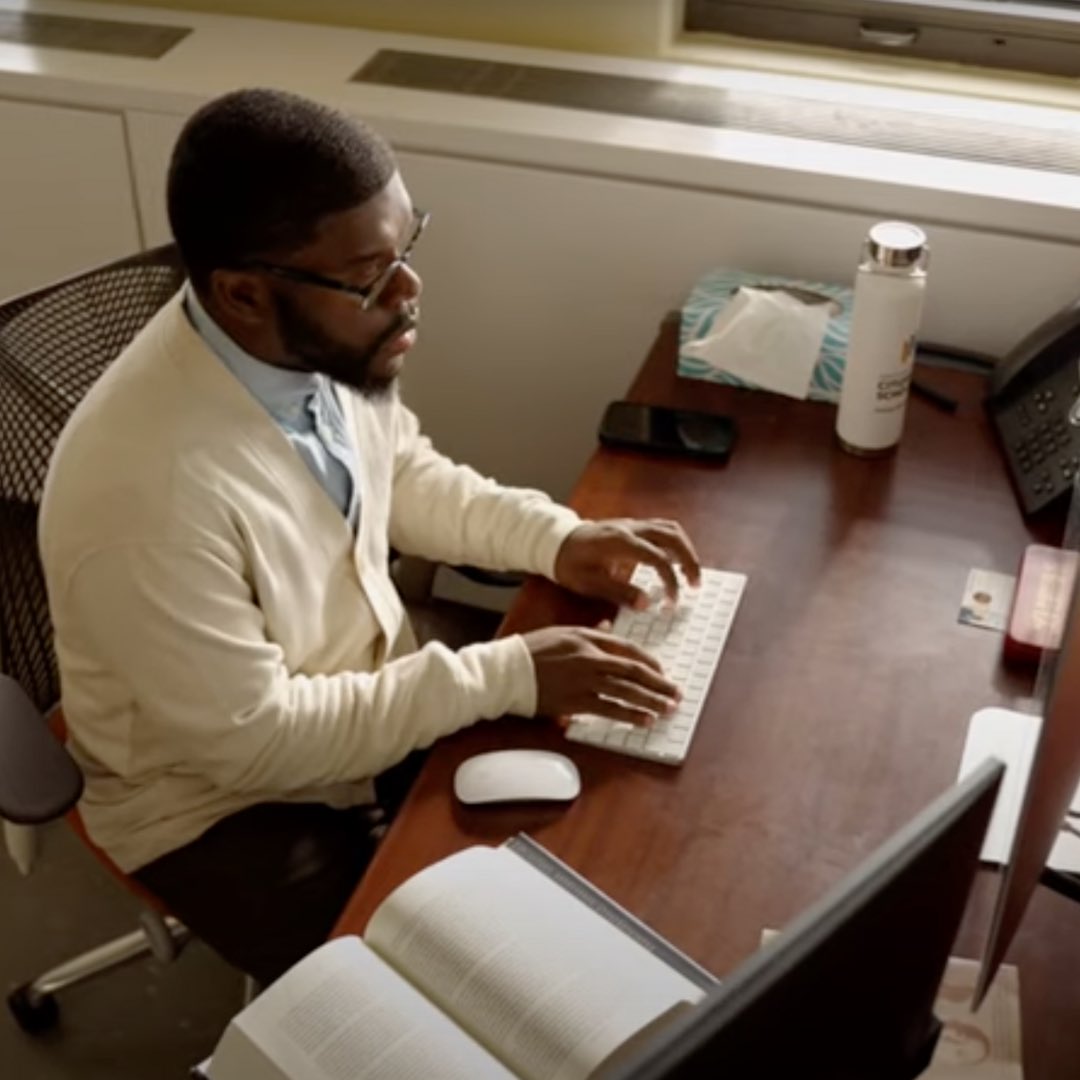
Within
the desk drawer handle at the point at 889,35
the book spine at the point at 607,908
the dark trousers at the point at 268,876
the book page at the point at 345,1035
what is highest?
the desk drawer handle at the point at 889,35

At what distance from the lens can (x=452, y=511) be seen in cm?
178

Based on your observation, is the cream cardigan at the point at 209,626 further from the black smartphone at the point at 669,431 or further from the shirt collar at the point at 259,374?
the black smartphone at the point at 669,431

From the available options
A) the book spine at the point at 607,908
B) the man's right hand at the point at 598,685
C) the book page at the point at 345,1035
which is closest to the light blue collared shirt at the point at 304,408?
the man's right hand at the point at 598,685

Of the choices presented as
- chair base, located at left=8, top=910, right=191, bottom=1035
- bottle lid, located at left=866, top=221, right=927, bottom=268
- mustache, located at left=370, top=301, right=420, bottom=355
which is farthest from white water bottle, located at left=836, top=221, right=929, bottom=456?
chair base, located at left=8, top=910, right=191, bottom=1035

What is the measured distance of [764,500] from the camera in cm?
172

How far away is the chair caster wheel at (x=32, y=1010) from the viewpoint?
2.01 m

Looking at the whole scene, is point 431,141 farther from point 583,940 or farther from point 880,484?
point 583,940

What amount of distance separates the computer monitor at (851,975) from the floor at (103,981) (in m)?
0.97

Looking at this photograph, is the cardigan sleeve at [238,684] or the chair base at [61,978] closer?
the cardigan sleeve at [238,684]

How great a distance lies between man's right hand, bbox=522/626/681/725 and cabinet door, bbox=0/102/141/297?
116cm

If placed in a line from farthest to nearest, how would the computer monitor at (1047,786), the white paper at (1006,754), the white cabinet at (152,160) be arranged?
the white cabinet at (152,160) → the white paper at (1006,754) → the computer monitor at (1047,786)

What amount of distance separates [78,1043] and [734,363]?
118 cm

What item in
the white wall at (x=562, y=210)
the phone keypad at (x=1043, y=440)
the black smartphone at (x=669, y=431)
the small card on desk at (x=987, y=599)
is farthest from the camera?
the white wall at (x=562, y=210)

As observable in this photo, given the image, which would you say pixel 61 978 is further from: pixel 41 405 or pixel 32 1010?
pixel 41 405
